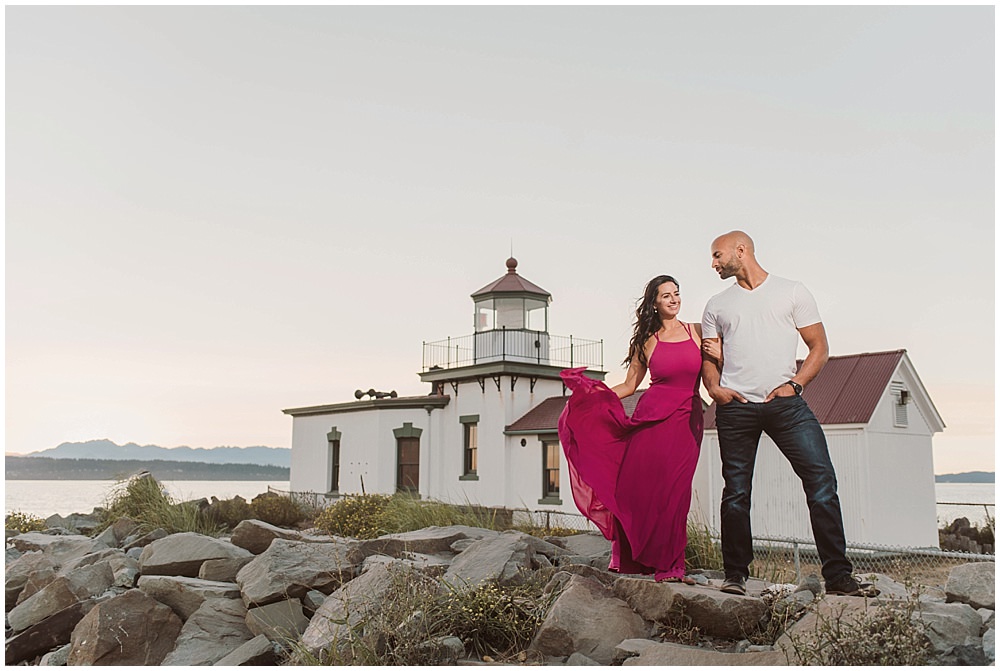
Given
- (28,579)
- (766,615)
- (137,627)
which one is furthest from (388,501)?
(766,615)

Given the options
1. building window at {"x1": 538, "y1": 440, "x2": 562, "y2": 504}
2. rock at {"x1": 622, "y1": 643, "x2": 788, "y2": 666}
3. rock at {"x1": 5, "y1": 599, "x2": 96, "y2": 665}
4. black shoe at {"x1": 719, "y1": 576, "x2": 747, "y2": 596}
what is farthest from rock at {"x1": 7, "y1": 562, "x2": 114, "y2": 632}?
building window at {"x1": 538, "y1": 440, "x2": 562, "y2": 504}

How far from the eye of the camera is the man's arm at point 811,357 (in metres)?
7.10

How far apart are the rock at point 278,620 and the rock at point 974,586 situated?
5245 mm

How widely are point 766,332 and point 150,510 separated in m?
10.4

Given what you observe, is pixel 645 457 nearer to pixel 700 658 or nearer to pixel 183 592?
pixel 700 658

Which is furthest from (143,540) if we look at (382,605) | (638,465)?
(638,465)

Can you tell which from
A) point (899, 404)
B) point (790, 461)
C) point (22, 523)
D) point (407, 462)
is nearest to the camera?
point (790, 461)

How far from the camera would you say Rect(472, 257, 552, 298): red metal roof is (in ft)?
68.4

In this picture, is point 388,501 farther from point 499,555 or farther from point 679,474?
point 679,474

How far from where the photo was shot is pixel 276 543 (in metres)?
8.30

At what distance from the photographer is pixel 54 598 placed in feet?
28.9

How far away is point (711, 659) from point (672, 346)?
2.61 metres

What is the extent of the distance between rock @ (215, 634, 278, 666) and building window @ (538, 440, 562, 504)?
13.0 meters

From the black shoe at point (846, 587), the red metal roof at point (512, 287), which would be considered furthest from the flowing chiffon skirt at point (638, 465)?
the red metal roof at point (512, 287)
